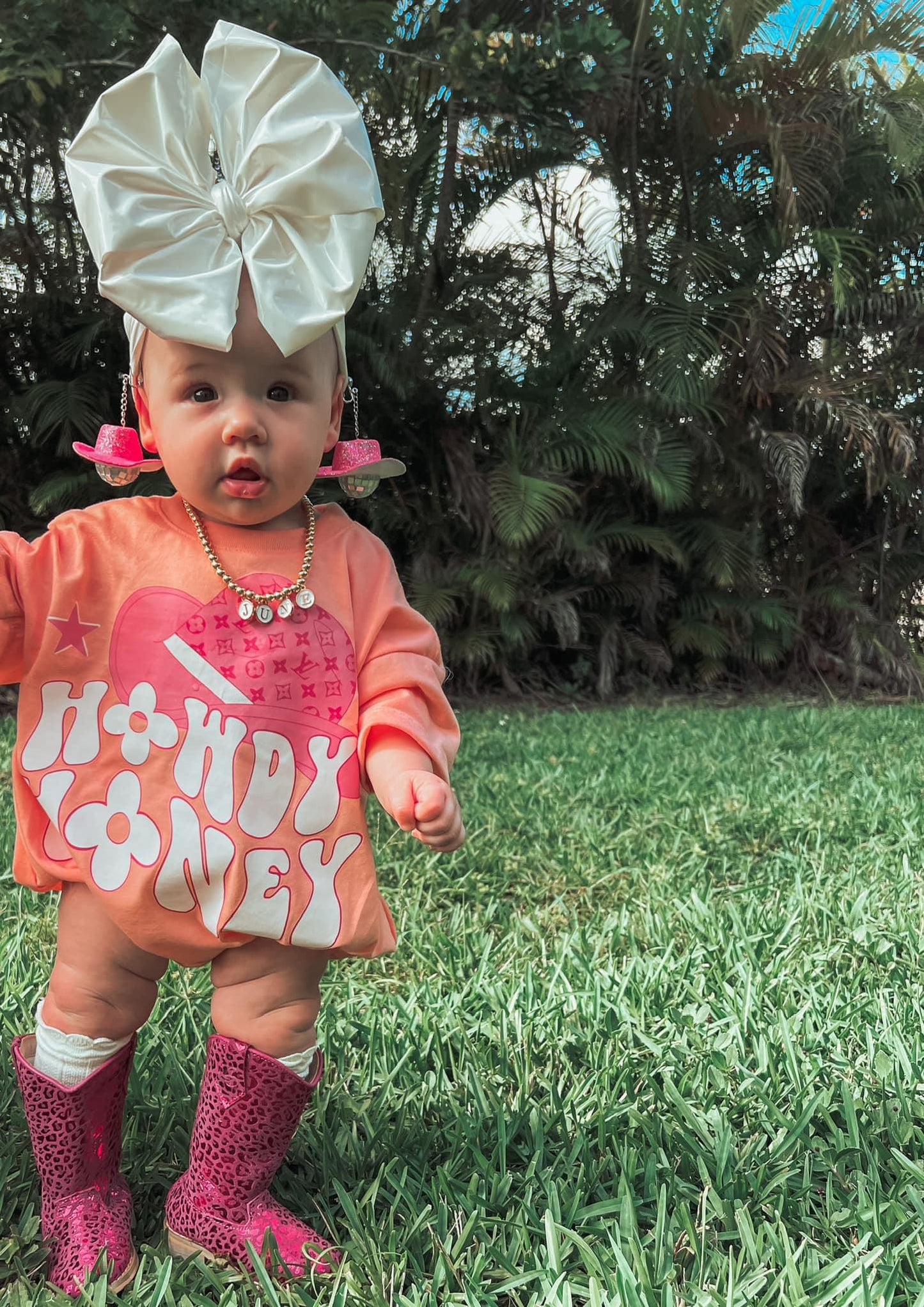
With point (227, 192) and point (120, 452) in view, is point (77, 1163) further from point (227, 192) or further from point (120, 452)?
point (227, 192)

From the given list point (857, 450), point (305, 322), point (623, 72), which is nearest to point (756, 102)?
point (623, 72)

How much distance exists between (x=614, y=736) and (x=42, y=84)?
153 inches

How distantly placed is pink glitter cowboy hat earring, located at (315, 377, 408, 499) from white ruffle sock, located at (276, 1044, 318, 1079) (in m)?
0.66

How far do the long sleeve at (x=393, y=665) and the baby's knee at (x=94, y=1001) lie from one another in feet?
1.16

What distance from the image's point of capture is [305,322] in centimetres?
111

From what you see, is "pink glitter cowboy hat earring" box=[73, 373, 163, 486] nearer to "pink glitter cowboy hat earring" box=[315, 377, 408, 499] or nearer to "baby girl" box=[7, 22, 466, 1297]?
"baby girl" box=[7, 22, 466, 1297]

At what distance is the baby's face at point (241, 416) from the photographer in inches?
45.1

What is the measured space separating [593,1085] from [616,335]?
5.71 metres

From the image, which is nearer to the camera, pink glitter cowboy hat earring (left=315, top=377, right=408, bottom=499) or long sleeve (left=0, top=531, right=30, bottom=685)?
long sleeve (left=0, top=531, right=30, bottom=685)

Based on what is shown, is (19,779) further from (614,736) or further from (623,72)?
(623,72)

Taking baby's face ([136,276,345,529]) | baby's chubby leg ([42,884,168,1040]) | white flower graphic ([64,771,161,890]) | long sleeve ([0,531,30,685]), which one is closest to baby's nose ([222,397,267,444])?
baby's face ([136,276,345,529])

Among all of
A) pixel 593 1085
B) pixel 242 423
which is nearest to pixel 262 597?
pixel 242 423

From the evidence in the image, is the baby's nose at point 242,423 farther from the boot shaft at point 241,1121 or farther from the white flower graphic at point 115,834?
the boot shaft at point 241,1121

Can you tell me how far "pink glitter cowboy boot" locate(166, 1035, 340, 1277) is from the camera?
3.95 feet
